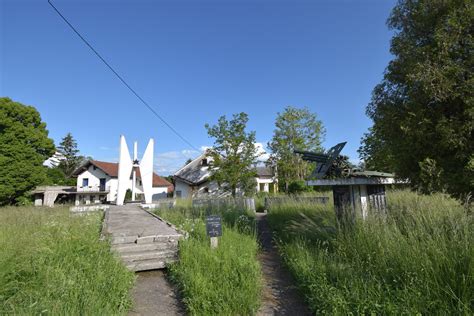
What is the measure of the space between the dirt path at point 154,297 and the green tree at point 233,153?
2081 centimetres

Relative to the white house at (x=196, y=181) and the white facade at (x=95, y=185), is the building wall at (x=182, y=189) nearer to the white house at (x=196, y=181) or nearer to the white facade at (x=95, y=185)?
the white house at (x=196, y=181)

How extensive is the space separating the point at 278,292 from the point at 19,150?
3035cm

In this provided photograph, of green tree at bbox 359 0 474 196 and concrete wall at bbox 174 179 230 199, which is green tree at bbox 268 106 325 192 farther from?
green tree at bbox 359 0 474 196

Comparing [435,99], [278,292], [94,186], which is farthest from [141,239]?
[94,186]

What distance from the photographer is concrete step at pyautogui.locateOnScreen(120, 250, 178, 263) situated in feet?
20.0

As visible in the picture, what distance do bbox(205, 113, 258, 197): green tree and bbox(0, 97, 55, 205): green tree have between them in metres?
18.0

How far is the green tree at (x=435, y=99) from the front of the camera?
4.32m

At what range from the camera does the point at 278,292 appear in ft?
15.3

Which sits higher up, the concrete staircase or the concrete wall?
the concrete wall

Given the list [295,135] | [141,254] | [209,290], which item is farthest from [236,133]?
[209,290]

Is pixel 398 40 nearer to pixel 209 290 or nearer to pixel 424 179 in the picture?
Result: pixel 424 179

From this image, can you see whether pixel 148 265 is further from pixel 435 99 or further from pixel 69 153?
pixel 69 153

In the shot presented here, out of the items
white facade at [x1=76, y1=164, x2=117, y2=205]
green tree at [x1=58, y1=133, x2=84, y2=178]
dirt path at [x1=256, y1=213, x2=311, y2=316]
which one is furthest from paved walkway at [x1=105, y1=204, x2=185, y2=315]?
green tree at [x1=58, y1=133, x2=84, y2=178]

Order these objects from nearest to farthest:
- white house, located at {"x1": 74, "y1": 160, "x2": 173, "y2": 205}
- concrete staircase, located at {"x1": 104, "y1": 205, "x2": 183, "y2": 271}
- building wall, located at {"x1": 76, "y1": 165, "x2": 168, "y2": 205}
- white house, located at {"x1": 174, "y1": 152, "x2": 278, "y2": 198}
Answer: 1. concrete staircase, located at {"x1": 104, "y1": 205, "x2": 183, "y2": 271}
2. white house, located at {"x1": 174, "y1": 152, "x2": 278, "y2": 198}
3. building wall, located at {"x1": 76, "y1": 165, "x2": 168, "y2": 205}
4. white house, located at {"x1": 74, "y1": 160, "x2": 173, "y2": 205}
